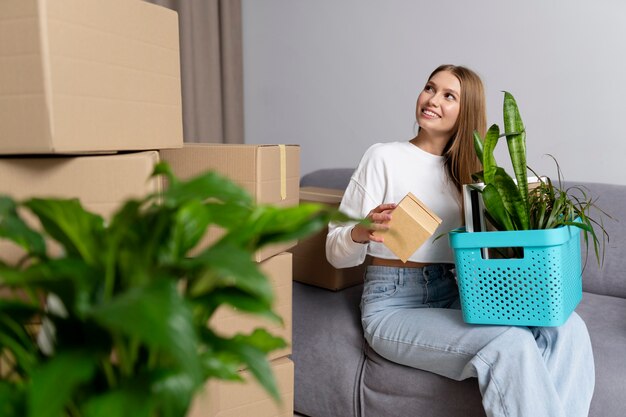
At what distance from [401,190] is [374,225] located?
38 centimetres

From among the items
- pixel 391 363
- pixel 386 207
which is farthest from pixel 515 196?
pixel 391 363

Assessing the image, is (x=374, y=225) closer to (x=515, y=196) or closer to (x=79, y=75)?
(x=515, y=196)

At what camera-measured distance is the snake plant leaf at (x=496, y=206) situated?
142 centimetres

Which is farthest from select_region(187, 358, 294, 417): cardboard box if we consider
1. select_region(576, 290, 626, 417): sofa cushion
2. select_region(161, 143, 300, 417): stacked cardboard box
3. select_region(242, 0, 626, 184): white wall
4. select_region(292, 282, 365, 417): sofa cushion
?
select_region(242, 0, 626, 184): white wall

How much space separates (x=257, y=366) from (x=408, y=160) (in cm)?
117

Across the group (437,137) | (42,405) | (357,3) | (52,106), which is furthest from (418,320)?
(357,3)

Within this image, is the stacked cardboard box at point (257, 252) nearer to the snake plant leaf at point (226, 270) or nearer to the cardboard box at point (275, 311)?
the cardboard box at point (275, 311)

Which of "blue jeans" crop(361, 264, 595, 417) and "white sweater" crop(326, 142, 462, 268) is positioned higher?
"white sweater" crop(326, 142, 462, 268)

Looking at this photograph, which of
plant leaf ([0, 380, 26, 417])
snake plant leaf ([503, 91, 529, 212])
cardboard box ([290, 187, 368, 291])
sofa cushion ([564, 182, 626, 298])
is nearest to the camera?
plant leaf ([0, 380, 26, 417])

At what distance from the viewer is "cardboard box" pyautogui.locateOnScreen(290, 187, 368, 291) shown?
80.2 inches

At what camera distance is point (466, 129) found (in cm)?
173

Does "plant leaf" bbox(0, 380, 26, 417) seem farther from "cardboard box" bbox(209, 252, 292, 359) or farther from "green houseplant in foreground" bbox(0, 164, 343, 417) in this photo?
"cardboard box" bbox(209, 252, 292, 359)

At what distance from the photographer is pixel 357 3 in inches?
107

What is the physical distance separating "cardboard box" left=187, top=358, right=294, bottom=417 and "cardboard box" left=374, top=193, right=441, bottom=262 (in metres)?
0.46
